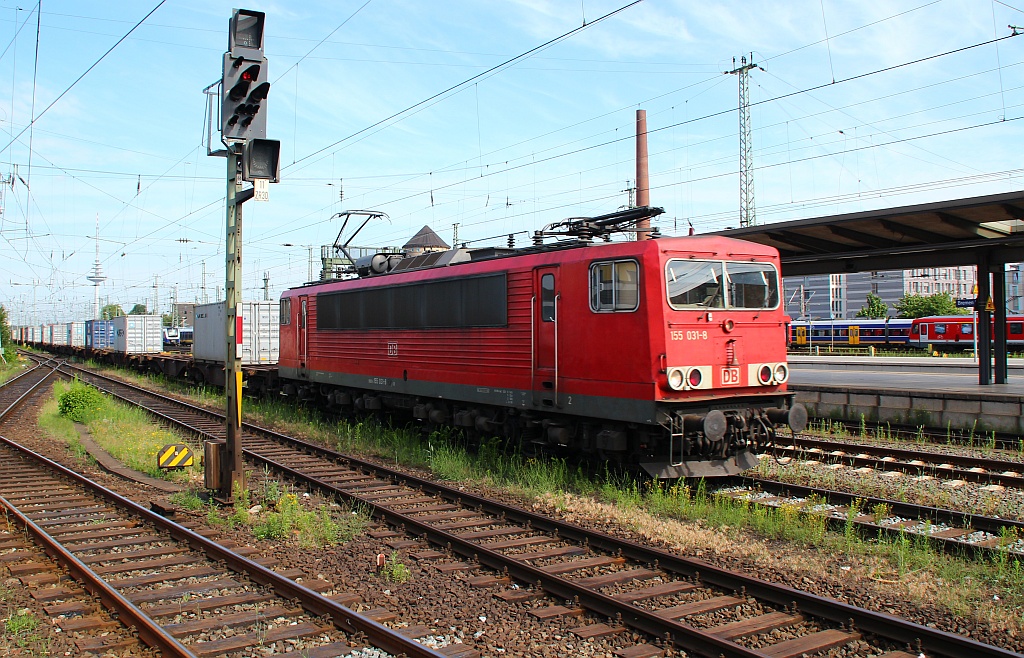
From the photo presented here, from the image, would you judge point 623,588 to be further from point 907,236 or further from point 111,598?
point 907,236

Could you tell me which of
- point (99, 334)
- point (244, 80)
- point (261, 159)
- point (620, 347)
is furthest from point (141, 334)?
point (620, 347)

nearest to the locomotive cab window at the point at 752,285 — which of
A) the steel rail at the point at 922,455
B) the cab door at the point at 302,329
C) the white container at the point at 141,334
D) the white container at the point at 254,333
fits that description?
the steel rail at the point at 922,455

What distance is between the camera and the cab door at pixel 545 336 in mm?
10758

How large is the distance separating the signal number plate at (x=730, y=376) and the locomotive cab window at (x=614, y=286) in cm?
145

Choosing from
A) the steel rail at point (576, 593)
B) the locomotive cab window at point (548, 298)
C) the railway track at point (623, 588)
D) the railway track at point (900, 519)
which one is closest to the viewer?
the steel rail at point (576, 593)

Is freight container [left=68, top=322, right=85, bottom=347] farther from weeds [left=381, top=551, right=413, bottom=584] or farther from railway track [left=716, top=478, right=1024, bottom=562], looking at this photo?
railway track [left=716, top=478, right=1024, bottom=562]

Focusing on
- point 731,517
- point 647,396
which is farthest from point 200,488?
point 731,517

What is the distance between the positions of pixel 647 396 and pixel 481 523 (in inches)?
97.2

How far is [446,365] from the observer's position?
13141 millimetres

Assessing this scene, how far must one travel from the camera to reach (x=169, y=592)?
6547 millimetres

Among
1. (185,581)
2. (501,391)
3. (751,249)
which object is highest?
(751,249)

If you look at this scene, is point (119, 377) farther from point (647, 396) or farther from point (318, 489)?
point (647, 396)

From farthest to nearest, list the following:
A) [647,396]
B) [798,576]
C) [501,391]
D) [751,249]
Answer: [501,391] → [751,249] → [647,396] → [798,576]

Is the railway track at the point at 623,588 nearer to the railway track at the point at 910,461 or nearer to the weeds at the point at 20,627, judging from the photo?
the weeds at the point at 20,627
